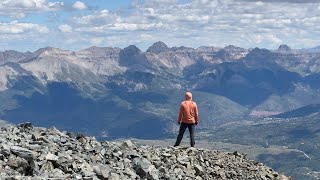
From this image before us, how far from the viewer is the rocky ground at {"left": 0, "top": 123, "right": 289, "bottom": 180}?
23023mm

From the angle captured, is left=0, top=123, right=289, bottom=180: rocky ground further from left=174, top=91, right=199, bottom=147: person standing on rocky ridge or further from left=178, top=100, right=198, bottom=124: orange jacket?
left=178, top=100, right=198, bottom=124: orange jacket

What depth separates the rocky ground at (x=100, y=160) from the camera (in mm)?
23023

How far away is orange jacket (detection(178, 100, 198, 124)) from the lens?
124 feet

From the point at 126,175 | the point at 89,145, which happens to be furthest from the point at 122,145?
the point at 126,175

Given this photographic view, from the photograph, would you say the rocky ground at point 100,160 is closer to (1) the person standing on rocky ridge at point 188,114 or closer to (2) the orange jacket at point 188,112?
(1) the person standing on rocky ridge at point 188,114

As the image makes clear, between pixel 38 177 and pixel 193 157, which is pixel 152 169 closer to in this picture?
pixel 193 157

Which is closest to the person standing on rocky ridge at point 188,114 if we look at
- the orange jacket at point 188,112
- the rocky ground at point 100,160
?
the orange jacket at point 188,112

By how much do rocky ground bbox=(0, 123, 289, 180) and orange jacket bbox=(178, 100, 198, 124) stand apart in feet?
8.86

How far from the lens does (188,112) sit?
38.0 metres

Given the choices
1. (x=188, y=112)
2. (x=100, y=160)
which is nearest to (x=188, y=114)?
(x=188, y=112)

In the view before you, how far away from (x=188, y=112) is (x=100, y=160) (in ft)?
36.6

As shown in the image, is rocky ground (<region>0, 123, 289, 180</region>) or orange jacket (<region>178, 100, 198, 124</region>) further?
orange jacket (<region>178, 100, 198, 124</region>)

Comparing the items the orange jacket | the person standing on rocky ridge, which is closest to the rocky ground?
the person standing on rocky ridge

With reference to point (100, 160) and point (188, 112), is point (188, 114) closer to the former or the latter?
point (188, 112)
